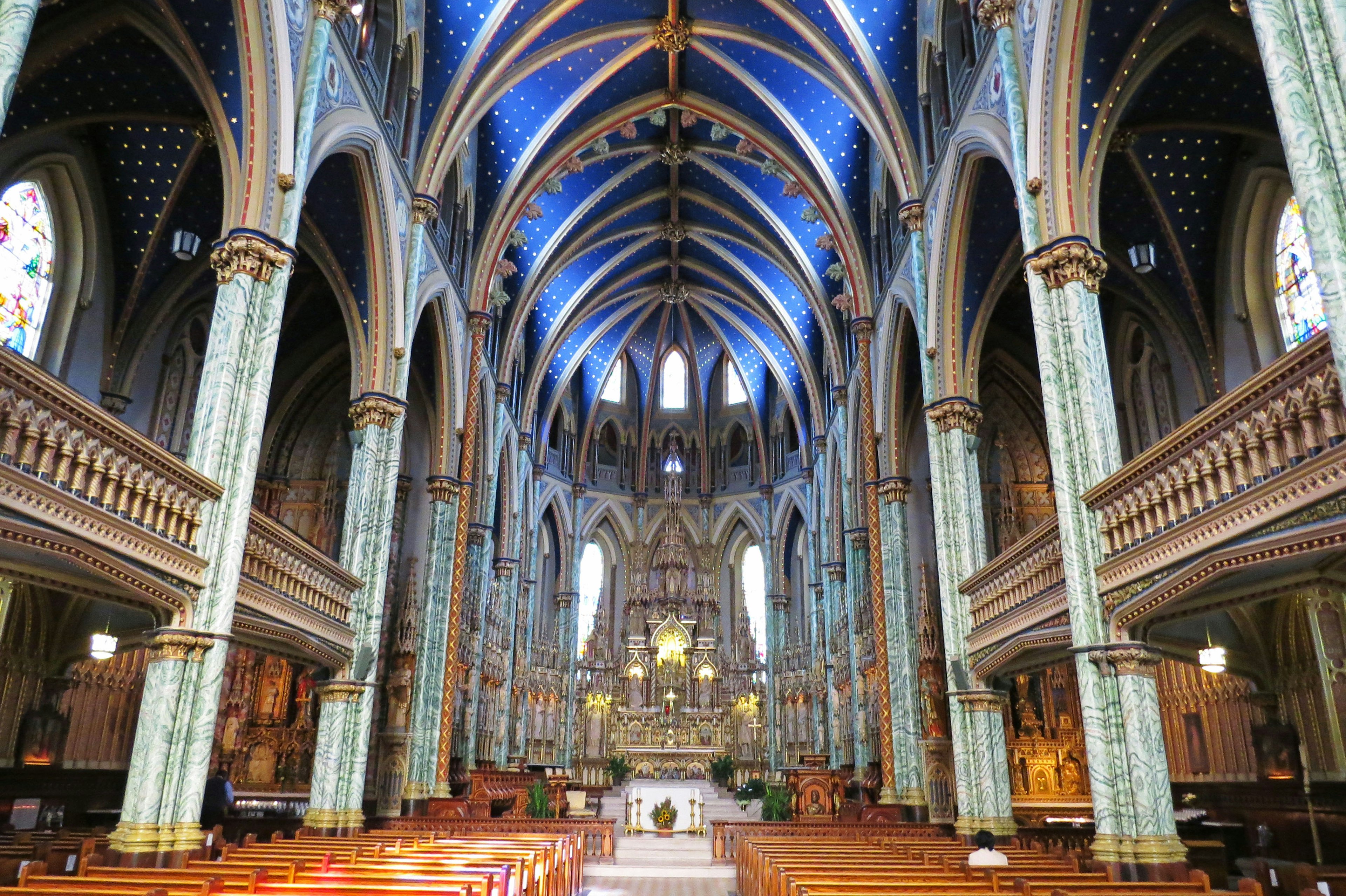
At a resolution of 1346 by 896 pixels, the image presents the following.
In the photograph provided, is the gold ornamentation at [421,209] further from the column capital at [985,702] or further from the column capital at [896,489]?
the column capital at [985,702]

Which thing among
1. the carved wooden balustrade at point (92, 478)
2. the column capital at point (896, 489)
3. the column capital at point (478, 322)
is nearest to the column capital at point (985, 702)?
the column capital at point (896, 489)

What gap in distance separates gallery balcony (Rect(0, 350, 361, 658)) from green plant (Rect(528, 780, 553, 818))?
9.45 metres

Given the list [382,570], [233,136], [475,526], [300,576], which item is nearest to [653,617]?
[475,526]

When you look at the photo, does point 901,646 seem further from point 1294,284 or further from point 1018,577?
point 1294,284

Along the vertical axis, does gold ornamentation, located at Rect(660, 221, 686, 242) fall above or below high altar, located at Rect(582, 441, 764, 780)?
above

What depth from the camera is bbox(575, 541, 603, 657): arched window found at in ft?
125

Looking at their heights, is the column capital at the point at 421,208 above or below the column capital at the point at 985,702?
above

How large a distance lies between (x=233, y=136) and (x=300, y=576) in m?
6.16

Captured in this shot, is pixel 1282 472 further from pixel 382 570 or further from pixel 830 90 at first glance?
pixel 830 90

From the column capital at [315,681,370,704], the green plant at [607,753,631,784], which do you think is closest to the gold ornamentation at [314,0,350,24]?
the column capital at [315,681,370,704]

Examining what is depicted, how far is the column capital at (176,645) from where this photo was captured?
33.5 feet

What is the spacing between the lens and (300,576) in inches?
542

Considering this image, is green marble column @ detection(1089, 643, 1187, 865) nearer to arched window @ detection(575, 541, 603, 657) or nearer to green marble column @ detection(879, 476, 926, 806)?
green marble column @ detection(879, 476, 926, 806)

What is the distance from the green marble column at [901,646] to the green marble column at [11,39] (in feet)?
56.4
